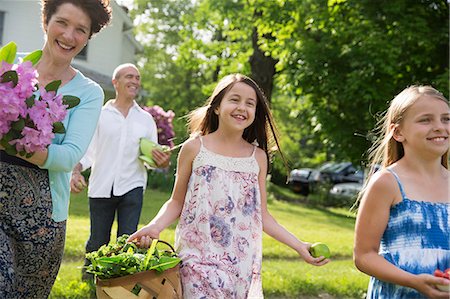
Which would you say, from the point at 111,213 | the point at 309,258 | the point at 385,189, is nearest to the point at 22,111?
the point at 385,189

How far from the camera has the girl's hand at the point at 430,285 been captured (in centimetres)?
283

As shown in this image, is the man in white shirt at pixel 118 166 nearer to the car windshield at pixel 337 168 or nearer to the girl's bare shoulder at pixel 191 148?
the girl's bare shoulder at pixel 191 148

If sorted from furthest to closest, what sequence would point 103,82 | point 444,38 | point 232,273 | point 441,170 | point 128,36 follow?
1. point 128,36
2. point 103,82
3. point 444,38
4. point 232,273
5. point 441,170

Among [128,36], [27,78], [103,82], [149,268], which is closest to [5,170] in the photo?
[27,78]

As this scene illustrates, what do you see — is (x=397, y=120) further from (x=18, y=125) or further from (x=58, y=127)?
(x=18, y=125)

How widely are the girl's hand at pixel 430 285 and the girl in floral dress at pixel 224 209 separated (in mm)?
935

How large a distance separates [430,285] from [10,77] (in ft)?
6.77

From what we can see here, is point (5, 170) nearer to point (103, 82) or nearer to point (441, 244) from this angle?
point (441, 244)

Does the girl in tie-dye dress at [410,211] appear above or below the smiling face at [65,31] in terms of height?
below

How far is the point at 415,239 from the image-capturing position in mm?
3186

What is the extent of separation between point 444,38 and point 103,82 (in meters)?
13.3

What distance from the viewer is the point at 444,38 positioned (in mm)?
16688

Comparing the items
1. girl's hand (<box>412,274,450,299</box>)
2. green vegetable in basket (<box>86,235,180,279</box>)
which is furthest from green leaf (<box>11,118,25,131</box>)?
girl's hand (<box>412,274,450,299</box>)

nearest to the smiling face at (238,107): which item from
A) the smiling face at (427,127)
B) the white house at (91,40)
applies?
the smiling face at (427,127)
